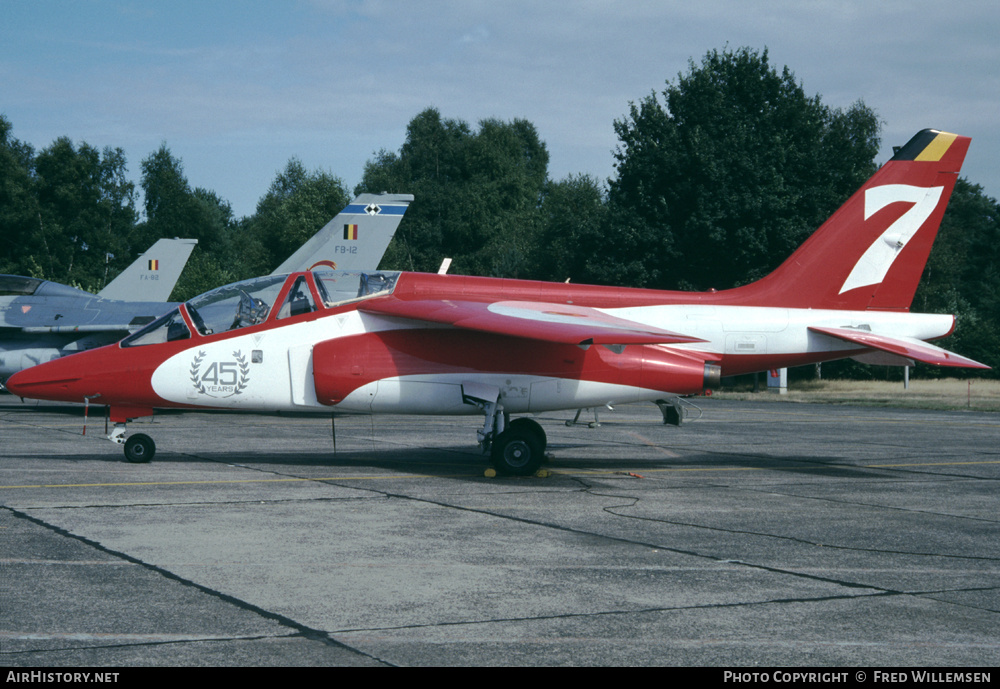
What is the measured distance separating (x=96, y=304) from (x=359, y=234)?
24.6 ft

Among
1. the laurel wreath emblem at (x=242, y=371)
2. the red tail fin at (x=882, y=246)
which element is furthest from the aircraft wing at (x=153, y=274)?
the red tail fin at (x=882, y=246)

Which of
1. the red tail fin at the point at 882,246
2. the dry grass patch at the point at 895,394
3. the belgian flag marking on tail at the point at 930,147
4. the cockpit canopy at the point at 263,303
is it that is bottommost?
the dry grass patch at the point at 895,394

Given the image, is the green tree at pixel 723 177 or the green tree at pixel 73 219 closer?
the green tree at pixel 723 177

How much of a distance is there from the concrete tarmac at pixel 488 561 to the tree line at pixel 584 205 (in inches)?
1305

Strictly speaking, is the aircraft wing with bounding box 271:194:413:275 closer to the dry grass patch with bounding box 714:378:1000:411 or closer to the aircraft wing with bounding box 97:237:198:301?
the aircraft wing with bounding box 97:237:198:301

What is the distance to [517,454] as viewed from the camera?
12.6m

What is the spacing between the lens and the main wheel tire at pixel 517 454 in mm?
12625

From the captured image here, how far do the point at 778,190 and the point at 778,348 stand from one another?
3432 centimetres

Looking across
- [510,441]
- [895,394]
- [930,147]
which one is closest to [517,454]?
[510,441]

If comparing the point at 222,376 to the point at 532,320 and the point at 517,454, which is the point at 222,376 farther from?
the point at 532,320

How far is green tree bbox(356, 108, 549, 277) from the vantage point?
79312 mm

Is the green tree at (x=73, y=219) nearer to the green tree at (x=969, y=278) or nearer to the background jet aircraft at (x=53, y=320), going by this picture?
the background jet aircraft at (x=53, y=320)

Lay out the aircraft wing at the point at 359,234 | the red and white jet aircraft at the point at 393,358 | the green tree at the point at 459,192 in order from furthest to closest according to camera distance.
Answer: the green tree at the point at 459,192 < the aircraft wing at the point at 359,234 < the red and white jet aircraft at the point at 393,358

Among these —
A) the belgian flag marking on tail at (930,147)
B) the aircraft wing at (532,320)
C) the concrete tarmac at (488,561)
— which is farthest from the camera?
the belgian flag marking on tail at (930,147)
